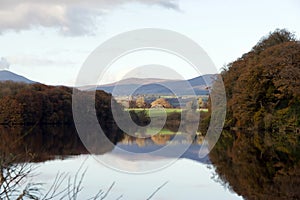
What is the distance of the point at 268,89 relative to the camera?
125 ft

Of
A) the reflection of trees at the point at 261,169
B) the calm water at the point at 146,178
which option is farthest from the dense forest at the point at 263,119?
the calm water at the point at 146,178

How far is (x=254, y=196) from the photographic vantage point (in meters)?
12.9

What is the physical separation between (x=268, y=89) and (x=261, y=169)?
832 inches

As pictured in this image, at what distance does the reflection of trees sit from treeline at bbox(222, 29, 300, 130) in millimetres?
10282

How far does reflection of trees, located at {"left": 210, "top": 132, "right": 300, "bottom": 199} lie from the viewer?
13.5 m

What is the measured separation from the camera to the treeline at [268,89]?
35.5 meters

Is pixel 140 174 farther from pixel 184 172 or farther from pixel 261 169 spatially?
pixel 261 169

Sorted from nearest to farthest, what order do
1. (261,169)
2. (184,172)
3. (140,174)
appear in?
1. (140,174)
2. (184,172)
3. (261,169)

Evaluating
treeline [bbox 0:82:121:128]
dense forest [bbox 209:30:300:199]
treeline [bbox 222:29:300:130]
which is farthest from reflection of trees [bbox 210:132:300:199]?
treeline [bbox 0:82:121:128]

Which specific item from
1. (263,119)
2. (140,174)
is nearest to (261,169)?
(140,174)

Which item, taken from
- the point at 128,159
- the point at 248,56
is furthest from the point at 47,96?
the point at 128,159

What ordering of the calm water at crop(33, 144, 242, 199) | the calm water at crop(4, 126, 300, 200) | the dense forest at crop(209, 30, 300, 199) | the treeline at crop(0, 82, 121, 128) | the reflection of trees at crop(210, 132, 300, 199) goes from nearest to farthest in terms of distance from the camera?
the calm water at crop(33, 144, 242, 199) → the calm water at crop(4, 126, 300, 200) → the reflection of trees at crop(210, 132, 300, 199) → the dense forest at crop(209, 30, 300, 199) → the treeline at crop(0, 82, 121, 128)

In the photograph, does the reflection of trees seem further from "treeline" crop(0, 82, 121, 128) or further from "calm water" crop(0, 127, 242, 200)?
"treeline" crop(0, 82, 121, 128)

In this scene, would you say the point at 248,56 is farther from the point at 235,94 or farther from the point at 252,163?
the point at 252,163
